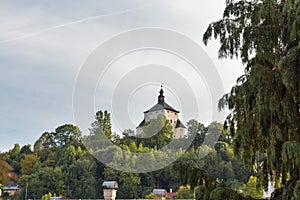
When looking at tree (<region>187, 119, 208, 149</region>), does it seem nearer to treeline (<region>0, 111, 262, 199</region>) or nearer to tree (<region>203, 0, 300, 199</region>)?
treeline (<region>0, 111, 262, 199</region>)

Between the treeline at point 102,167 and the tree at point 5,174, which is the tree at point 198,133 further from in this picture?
the tree at point 5,174

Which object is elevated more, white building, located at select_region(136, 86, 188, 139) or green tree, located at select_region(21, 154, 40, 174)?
white building, located at select_region(136, 86, 188, 139)

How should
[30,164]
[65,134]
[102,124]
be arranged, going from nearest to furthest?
[30,164]
[102,124]
[65,134]

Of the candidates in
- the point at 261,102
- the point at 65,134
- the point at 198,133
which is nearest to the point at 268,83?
the point at 261,102

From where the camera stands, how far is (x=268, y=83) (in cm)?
392

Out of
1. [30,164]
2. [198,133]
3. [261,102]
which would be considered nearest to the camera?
[261,102]

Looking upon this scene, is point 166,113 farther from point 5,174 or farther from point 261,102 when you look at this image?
point 5,174

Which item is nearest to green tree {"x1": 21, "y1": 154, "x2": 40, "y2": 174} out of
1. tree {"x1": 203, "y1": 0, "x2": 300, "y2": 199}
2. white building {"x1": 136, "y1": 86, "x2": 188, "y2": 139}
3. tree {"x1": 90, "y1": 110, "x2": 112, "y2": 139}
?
tree {"x1": 90, "y1": 110, "x2": 112, "y2": 139}

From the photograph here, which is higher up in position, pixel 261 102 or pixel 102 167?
pixel 102 167

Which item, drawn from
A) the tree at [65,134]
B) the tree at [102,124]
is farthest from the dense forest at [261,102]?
the tree at [65,134]

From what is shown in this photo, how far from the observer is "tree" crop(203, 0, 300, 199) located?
3.78m

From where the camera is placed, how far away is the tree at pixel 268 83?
3783 mm

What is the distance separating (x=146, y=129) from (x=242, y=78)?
40917 millimetres

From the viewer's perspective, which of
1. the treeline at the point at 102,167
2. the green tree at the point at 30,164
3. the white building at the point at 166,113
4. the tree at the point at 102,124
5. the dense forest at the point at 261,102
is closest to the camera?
the dense forest at the point at 261,102
